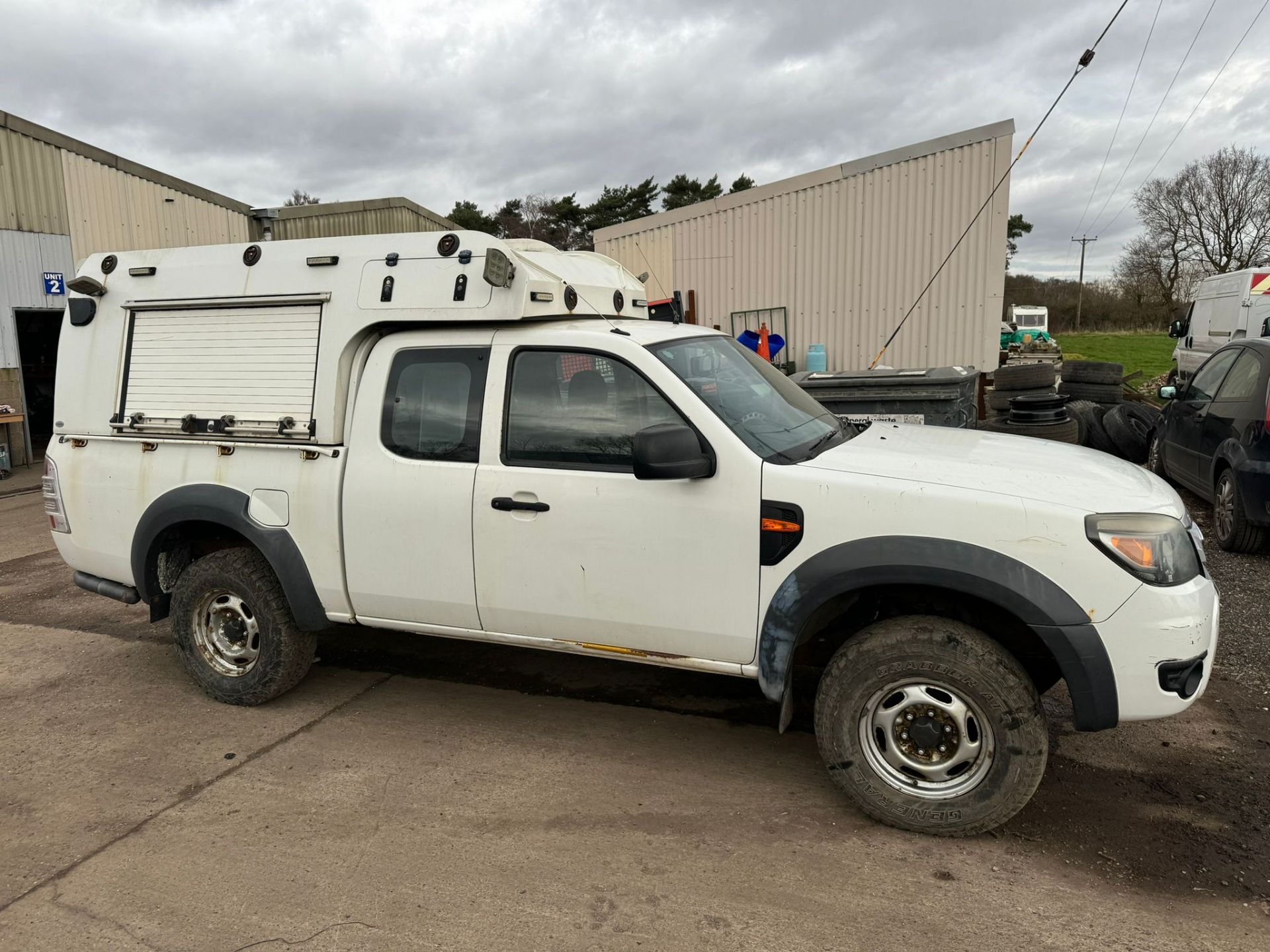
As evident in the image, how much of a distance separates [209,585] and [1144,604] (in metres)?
4.15

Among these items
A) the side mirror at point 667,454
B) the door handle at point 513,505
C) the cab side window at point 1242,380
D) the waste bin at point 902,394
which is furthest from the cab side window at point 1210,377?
the door handle at point 513,505

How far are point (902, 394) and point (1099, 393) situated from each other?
664cm

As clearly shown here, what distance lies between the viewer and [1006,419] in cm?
924

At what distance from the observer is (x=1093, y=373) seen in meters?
12.5

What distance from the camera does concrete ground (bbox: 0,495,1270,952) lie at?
275 centimetres

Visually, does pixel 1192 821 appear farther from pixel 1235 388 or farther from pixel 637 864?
pixel 1235 388

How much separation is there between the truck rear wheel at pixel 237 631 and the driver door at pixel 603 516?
4.02ft

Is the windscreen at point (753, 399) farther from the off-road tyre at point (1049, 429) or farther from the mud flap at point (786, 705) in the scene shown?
the off-road tyre at point (1049, 429)

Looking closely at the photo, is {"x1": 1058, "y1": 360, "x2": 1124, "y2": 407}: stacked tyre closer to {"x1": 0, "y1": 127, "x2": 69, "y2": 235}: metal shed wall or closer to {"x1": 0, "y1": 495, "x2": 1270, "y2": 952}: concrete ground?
{"x1": 0, "y1": 495, "x2": 1270, "y2": 952}: concrete ground

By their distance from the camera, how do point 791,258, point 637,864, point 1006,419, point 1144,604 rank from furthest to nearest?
point 791,258 < point 1006,419 < point 637,864 < point 1144,604

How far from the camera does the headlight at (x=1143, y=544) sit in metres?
2.88

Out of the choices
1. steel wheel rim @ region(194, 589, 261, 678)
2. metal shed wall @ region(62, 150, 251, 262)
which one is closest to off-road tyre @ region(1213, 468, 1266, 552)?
steel wheel rim @ region(194, 589, 261, 678)

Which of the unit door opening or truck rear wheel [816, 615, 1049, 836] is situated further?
the unit door opening

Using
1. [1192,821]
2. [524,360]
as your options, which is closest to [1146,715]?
[1192,821]
